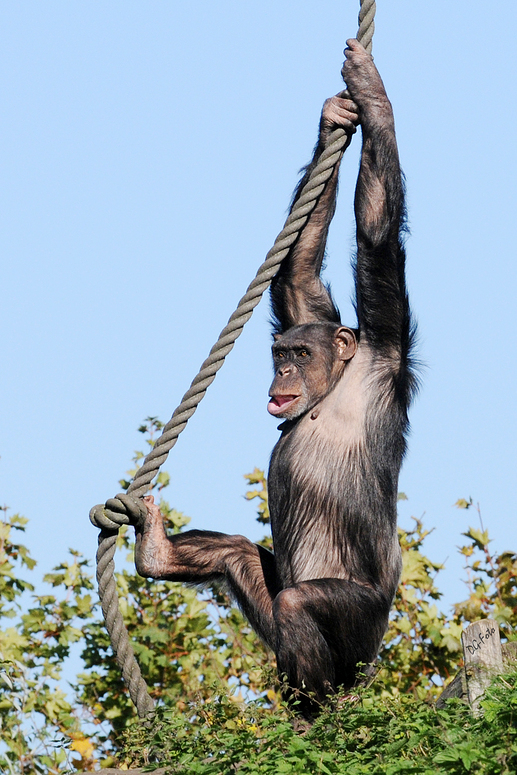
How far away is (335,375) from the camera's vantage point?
5.89m

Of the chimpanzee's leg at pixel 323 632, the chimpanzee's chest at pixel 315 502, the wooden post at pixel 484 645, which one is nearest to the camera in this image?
the wooden post at pixel 484 645

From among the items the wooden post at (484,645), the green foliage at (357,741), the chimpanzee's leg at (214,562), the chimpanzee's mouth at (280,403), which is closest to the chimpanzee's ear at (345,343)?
the chimpanzee's mouth at (280,403)

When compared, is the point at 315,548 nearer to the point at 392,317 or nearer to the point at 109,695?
the point at 392,317

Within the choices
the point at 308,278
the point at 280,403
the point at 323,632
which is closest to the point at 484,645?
the point at 323,632

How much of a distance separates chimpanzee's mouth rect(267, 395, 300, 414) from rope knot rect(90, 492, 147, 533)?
94 centimetres

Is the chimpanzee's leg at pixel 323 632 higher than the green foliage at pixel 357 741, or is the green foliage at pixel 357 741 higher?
the chimpanzee's leg at pixel 323 632

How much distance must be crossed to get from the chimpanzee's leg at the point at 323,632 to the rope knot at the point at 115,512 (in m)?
0.85

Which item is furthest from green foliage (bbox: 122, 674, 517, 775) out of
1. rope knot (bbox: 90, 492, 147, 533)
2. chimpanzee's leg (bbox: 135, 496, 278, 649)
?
chimpanzee's leg (bbox: 135, 496, 278, 649)

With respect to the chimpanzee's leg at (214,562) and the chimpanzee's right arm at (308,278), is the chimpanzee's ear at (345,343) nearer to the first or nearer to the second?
the chimpanzee's right arm at (308,278)

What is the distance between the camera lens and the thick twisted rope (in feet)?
16.9

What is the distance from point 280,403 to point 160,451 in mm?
997

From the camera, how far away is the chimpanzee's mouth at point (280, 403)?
5855mm

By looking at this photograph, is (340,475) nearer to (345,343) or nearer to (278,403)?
(278,403)

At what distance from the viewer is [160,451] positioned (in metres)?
5.11
